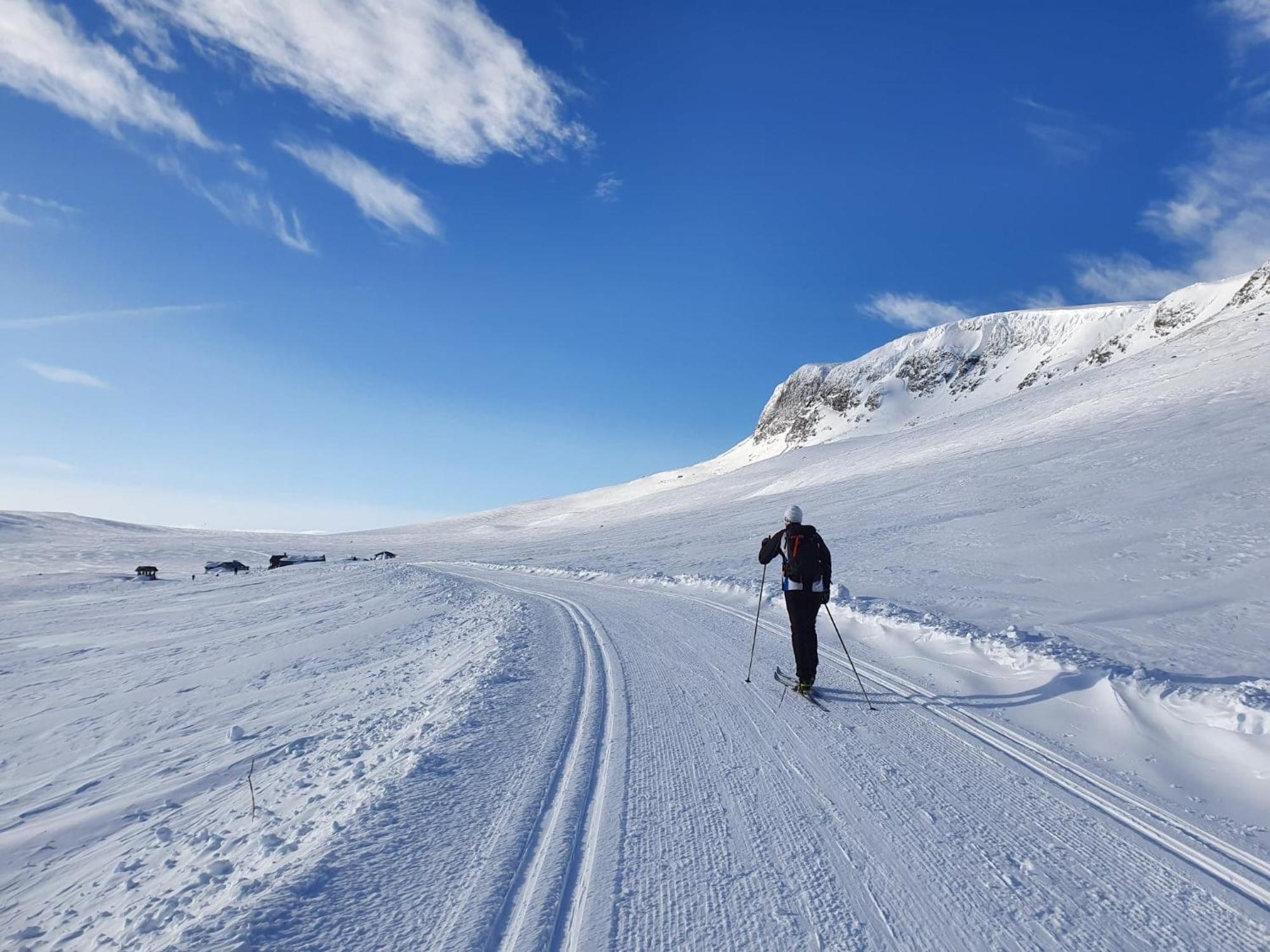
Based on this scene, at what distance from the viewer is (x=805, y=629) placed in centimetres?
680

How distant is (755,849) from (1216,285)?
159 m

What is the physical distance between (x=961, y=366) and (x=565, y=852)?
169496mm

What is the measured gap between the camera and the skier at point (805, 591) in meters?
A: 6.81

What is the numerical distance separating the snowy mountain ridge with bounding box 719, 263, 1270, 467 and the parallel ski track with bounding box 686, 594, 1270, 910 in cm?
12217

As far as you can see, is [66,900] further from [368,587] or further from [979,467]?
[979,467]

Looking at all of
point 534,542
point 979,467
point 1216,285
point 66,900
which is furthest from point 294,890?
point 1216,285

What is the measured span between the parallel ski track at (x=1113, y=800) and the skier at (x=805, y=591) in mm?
1188

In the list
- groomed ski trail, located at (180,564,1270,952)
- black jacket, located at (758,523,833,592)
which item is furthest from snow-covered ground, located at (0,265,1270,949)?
black jacket, located at (758,523,833,592)

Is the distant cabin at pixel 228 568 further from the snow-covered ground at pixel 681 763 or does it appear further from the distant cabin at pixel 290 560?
the snow-covered ground at pixel 681 763

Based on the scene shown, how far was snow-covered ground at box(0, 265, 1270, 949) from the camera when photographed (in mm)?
3105

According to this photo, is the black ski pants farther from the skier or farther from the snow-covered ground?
the snow-covered ground

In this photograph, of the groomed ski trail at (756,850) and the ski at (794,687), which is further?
the ski at (794,687)

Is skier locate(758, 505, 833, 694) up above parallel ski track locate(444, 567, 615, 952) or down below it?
above

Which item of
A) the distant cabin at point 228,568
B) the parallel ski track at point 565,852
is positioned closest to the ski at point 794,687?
the parallel ski track at point 565,852
